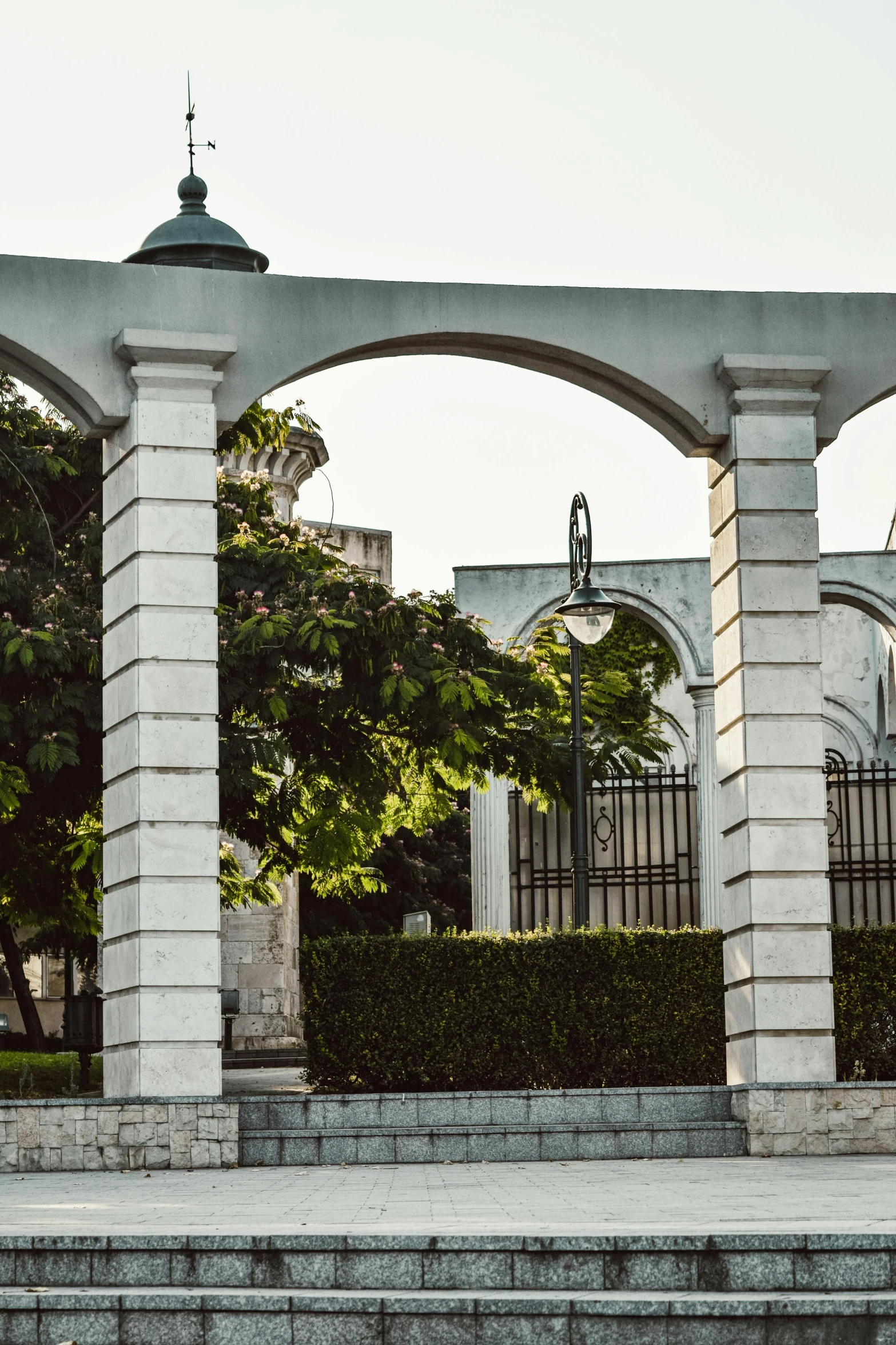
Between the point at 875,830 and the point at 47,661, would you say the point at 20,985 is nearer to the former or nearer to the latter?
the point at 47,661

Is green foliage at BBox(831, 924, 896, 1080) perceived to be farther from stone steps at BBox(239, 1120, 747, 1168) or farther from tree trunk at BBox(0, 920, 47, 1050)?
tree trunk at BBox(0, 920, 47, 1050)

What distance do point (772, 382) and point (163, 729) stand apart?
5.32m

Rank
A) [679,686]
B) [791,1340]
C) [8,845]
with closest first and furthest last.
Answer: [791,1340] < [8,845] < [679,686]

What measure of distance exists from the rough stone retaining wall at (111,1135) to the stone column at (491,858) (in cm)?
1186

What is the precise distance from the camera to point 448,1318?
6906mm

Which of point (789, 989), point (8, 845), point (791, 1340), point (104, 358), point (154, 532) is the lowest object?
point (791, 1340)

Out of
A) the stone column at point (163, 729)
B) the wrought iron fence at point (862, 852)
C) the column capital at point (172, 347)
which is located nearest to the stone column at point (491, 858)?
the wrought iron fence at point (862, 852)

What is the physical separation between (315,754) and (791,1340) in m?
11.5

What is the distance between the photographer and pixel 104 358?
43.4 feet

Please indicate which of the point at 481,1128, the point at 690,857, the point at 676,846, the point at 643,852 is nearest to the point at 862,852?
the point at 690,857

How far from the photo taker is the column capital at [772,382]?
13727 millimetres

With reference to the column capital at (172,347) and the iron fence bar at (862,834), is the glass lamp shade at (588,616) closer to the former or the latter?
the column capital at (172,347)

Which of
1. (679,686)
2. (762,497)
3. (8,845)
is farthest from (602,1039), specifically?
(679,686)

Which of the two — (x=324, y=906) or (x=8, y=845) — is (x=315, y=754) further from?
(x=324, y=906)
